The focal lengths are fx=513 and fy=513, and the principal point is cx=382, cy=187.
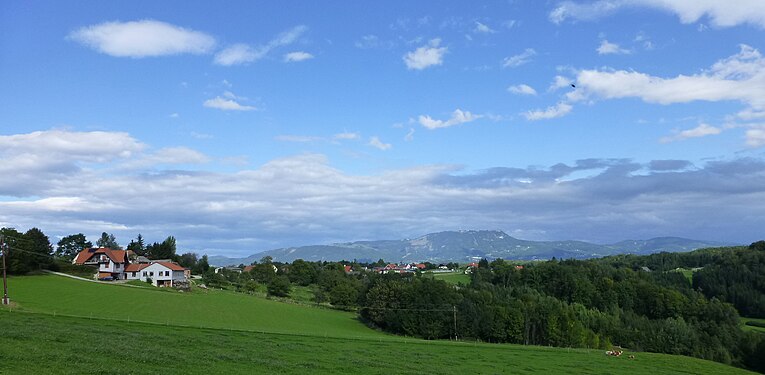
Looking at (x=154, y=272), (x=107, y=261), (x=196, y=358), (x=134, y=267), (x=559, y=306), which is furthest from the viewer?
(x=134, y=267)

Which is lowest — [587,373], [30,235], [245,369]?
[587,373]

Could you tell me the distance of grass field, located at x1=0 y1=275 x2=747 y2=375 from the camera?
21875 mm

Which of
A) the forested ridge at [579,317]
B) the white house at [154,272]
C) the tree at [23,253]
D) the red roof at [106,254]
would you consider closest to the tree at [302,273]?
the forested ridge at [579,317]

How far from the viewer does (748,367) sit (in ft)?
305

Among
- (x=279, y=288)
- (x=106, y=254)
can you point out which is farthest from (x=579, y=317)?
(x=106, y=254)

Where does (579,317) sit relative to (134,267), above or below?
below

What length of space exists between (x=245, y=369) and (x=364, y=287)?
3761 inches

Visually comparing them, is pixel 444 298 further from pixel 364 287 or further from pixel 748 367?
pixel 748 367

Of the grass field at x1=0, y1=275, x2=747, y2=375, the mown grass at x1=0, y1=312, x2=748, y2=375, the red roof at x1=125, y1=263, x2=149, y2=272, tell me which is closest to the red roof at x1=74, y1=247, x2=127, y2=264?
the red roof at x1=125, y1=263, x2=149, y2=272

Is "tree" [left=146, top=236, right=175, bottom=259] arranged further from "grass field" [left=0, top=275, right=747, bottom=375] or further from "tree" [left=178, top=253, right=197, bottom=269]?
"grass field" [left=0, top=275, right=747, bottom=375]

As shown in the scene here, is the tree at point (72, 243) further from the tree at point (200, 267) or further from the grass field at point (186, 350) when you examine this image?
the grass field at point (186, 350)

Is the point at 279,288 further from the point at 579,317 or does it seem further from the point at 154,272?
the point at 579,317

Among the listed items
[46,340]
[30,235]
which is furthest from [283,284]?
[46,340]

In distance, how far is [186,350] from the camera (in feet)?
92.9
